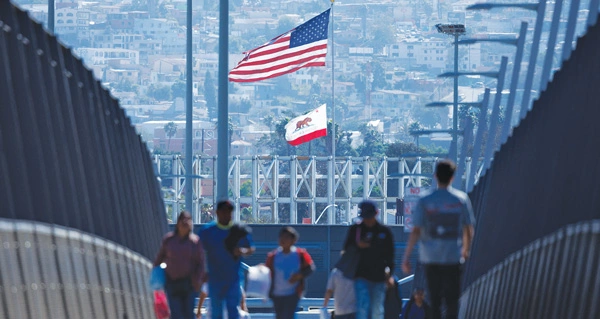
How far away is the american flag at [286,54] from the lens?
46.6m

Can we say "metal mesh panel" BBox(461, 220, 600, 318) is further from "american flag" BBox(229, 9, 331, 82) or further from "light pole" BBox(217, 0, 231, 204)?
"american flag" BBox(229, 9, 331, 82)

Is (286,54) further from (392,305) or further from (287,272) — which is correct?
(287,272)

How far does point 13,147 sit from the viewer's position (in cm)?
1475

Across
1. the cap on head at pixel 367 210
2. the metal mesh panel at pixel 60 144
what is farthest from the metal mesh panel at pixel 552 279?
the metal mesh panel at pixel 60 144

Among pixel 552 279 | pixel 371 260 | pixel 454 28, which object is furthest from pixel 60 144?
pixel 454 28

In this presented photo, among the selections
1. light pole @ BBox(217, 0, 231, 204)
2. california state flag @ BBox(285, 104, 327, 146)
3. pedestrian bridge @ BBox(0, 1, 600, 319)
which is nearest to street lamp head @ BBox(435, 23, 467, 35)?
california state flag @ BBox(285, 104, 327, 146)

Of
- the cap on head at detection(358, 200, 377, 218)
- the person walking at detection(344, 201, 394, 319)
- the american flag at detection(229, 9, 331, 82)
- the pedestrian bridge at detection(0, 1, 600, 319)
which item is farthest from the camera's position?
the american flag at detection(229, 9, 331, 82)

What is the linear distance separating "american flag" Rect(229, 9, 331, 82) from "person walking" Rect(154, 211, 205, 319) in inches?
1200

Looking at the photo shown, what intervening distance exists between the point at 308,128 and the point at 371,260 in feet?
184

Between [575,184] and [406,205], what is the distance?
3918 cm

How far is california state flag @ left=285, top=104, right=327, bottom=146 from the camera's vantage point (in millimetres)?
69688

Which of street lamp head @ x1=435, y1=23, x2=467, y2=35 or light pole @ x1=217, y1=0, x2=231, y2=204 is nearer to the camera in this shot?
light pole @ x1=217, y1=0, x2=231, y2=204

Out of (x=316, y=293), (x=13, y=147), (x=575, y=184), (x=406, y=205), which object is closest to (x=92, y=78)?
(x=13, y=147)

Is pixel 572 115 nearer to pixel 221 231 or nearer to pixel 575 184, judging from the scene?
pixel 575 184
